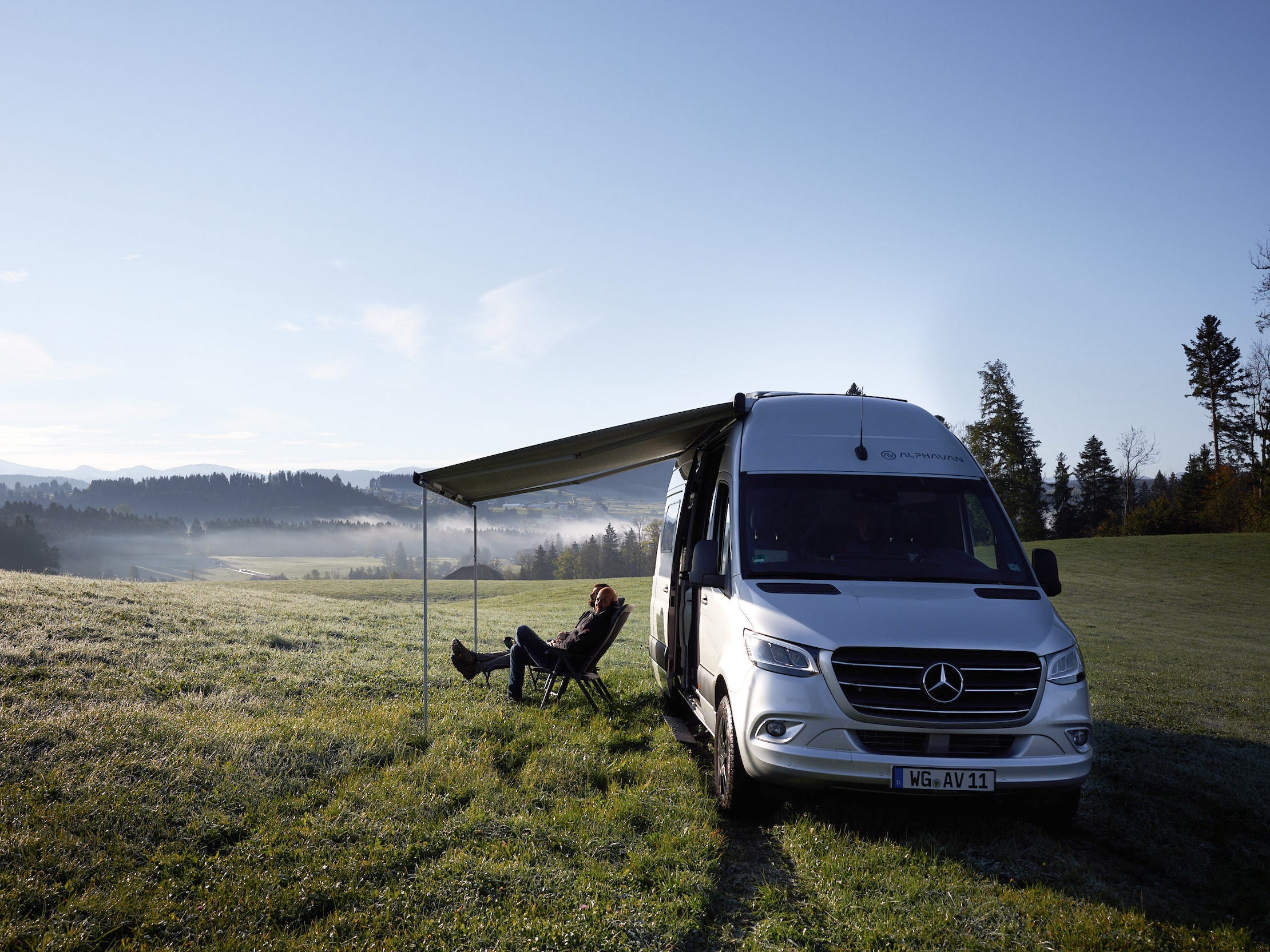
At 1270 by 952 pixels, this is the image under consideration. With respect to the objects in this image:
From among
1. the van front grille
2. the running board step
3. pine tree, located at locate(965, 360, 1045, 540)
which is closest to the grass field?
the running board step

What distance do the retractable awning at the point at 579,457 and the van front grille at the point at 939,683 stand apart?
2.62 meters

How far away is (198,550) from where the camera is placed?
18488cm

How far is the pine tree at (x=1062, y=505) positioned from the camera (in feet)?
232

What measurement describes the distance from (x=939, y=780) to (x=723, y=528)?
2538mm

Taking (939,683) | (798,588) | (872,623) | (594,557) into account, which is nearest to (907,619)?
(872,623)

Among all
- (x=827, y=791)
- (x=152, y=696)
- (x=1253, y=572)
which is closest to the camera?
(x=827, y=791)

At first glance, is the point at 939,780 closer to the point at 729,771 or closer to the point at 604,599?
the point at 729,771

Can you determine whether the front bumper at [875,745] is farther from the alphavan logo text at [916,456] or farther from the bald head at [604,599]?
the bald head at [604,599]

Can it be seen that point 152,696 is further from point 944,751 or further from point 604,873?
point 944,751

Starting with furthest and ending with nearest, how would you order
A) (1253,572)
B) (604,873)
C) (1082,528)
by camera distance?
(1082,528)
(1253,572)
(604,873)

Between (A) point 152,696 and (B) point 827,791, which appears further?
(A) point 152,696

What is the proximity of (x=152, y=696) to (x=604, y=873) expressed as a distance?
5.46 meters

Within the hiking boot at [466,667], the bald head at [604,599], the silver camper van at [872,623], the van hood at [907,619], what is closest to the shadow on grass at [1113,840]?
the silver camper van at [872,623]

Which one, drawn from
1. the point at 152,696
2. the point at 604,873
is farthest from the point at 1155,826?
the point at 152,696
